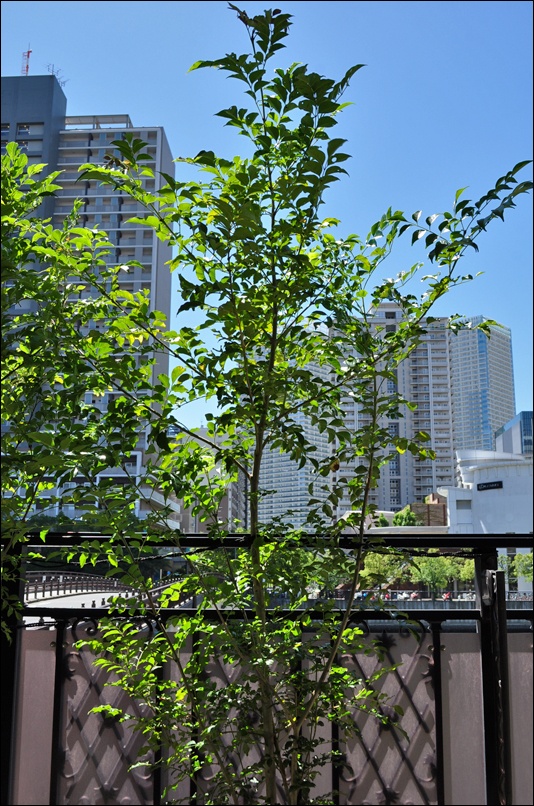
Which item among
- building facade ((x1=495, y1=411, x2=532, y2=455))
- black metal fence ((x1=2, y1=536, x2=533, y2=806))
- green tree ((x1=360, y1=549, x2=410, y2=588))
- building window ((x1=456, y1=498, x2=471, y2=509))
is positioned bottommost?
black metal fence ((x1=2, y1=536, x2=533, y2=806))

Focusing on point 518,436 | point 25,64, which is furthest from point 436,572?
point 25,64

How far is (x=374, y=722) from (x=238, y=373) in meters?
0.92

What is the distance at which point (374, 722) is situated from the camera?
1.64 metres

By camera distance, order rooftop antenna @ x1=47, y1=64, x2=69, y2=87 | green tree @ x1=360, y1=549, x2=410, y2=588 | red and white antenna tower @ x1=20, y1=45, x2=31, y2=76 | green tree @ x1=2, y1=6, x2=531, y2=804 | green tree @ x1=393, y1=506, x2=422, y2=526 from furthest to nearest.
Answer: rooftop antenna @ x1=47, y1=64, x2=69, y2=87 < red and white antenna tower @ x1=20, y1=45, x2=31, y2=76 < green tree @ x1=393, y1=506, x2=422, y2=526 < green tree @ x1=360, y1=549, x2=410, y2=588 < green tree @ x1=2, y1=6, x2=531, y2=804

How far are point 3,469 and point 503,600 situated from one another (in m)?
1.09

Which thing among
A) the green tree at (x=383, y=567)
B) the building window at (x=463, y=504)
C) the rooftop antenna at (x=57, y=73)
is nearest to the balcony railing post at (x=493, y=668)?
the green tree at (x=383, y=567)

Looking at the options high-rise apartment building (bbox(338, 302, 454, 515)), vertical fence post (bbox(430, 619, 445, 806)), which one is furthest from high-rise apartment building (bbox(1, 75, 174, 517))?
vertical fence post (bbox(430, 619, 445, 806))

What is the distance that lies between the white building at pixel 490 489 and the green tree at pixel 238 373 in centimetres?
208

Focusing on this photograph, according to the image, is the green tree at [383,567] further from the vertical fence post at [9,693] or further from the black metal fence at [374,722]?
the vertical fence post at [9,693]

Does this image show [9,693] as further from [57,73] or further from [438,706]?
[57,73]

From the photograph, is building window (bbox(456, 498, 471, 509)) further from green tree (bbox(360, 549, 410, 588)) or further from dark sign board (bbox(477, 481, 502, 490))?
green tree (bbox(360, 549, 410, 588))

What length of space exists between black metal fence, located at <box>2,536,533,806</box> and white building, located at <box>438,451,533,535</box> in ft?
5.86

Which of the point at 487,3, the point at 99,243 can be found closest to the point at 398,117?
the point at 487,3

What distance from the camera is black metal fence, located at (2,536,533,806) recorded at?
62.7 inches
